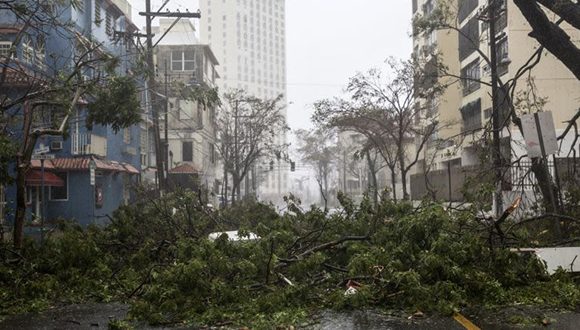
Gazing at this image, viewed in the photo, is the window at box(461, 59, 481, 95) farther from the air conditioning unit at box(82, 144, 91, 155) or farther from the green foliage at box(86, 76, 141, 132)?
the green foliage at box(86, 76, 141, 132)

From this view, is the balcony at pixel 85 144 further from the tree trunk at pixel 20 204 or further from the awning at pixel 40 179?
the tree trunk at pixel 20 204

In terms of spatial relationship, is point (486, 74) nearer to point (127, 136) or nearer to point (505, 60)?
point (505, 60)

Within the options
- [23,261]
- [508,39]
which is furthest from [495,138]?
[508,39]

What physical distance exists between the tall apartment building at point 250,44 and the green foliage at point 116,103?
67.7 metres

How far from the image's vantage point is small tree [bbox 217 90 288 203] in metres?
41.1

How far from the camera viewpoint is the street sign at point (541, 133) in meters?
10.6

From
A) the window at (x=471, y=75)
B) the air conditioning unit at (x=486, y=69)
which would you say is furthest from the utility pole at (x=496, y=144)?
the window at (x=471, y=75)

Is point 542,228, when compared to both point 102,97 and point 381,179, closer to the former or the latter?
point 102,97

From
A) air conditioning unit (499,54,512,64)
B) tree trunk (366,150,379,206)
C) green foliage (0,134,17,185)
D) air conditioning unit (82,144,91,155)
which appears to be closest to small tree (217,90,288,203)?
tree trunk (366,150,379,206)

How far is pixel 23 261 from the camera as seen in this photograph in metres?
10.3

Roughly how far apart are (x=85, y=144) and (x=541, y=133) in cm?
2449

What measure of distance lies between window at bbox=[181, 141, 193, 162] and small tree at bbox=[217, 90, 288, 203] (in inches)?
270

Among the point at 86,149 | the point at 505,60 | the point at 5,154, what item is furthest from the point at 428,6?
the point at 5,154

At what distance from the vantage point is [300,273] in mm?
8891
